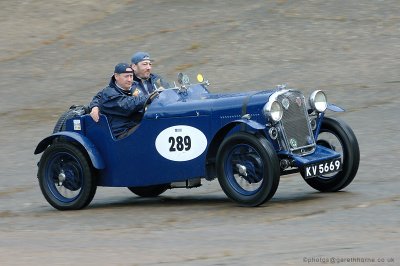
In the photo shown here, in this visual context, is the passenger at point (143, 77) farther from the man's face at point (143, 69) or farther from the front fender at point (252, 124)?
the front fender at point (252, 124)

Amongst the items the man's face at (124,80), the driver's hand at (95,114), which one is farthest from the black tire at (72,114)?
the man's face at (124,80)

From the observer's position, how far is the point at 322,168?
448 inches

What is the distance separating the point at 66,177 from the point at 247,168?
7.34 feet

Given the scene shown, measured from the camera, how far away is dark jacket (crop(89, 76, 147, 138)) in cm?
1195

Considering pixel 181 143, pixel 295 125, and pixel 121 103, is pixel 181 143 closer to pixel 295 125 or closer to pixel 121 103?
pixel 121 103

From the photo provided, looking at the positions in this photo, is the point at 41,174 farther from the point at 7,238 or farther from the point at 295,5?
the point at 295,5

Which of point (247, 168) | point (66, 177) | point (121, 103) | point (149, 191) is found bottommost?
point (149, 191)

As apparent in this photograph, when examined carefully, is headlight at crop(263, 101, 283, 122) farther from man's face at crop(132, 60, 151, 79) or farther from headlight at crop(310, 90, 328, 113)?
man's face at crop(132, 60, 151, 79)

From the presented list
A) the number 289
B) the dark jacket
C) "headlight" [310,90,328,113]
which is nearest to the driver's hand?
the dark jacket

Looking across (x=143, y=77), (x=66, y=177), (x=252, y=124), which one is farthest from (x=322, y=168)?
(x=66, y=177)

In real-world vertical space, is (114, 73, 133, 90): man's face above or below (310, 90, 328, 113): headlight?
above

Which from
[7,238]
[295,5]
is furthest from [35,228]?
[295,5]

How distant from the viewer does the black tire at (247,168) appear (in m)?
10.9

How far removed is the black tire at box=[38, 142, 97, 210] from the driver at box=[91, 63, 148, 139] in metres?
0.51
